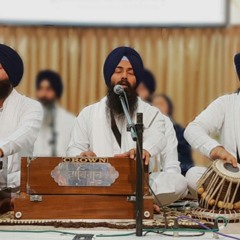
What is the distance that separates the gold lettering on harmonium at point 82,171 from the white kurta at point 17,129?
0.70m

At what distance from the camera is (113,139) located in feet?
16.1

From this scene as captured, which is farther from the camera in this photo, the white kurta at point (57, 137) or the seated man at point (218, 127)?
the white kurta at point (57, 137)

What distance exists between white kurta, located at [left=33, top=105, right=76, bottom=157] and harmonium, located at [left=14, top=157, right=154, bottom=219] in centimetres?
286

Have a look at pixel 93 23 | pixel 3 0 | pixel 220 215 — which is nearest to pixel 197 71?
pixel 93 23

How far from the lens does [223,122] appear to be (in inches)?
196

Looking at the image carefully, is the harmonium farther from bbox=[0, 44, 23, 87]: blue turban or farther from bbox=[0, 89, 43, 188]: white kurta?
bbox=[0, 44, 23, 87]: blue turban

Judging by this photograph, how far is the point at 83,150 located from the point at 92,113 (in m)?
0.35

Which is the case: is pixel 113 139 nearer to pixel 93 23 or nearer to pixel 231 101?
pixel 231 101

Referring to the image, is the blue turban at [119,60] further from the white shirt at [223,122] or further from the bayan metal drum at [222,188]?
the bayan metal drum at [222,188]

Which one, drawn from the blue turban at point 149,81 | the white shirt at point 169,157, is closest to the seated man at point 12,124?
the white shirt at point 169,157

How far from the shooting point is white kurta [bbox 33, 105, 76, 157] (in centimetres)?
709

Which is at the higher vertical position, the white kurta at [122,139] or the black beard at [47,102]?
the black beard at [47,102]

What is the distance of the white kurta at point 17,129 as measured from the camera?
468cm

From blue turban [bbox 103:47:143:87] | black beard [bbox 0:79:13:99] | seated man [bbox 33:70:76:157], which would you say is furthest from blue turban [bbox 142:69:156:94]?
black beard [bbox 0:79:13:99]
